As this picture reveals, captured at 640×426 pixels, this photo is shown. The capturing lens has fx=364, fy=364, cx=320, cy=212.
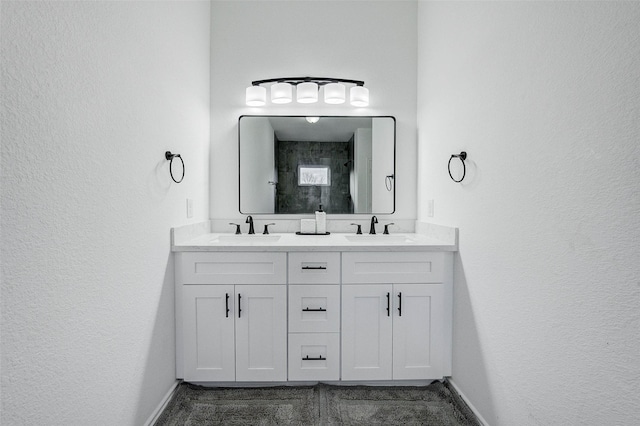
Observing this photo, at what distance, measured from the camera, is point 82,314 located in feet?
3.65

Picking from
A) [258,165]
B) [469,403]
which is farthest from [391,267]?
[258,165]

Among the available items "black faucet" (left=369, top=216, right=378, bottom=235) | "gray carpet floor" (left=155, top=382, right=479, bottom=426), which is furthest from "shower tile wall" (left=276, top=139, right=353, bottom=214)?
"gray carpet floor" (left=155, top=382, right=479, bottom=426)

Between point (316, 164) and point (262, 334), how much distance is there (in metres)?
1.18

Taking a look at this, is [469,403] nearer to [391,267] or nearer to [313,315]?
[391,267]

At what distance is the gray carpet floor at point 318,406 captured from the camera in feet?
5.63

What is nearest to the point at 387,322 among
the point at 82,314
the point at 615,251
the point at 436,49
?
the point at 615,251

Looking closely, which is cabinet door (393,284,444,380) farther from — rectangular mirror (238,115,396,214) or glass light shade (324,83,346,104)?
glass light shade (324,83,346,104)

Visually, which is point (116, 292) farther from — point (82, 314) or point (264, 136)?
point (264, 136)

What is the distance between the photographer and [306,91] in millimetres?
2412

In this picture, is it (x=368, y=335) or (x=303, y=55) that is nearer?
(x=368, y=335)

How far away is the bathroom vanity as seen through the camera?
1.94 m

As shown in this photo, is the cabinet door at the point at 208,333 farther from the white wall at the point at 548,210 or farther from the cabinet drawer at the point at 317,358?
the white wall at the point at 548,210

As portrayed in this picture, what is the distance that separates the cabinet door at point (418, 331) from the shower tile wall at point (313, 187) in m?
0.80

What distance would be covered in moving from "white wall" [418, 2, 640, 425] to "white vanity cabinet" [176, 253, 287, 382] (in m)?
0.97
